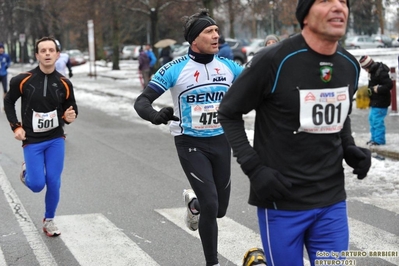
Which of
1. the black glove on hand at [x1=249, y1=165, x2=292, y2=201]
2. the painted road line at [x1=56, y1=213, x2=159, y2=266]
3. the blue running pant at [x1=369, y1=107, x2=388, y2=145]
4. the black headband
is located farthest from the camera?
the blue running pant at [x1=369, y1=107, x2=388, y2=145]

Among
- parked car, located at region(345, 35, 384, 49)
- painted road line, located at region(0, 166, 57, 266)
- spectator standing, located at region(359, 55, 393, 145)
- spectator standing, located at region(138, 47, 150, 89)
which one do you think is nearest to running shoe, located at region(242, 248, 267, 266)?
painted road line, located at region(0, 166, 57, 266)

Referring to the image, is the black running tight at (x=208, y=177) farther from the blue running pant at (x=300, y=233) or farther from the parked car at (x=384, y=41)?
the parked car at (x=384, y=41)

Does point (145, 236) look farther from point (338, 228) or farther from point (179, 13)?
point (179, 13)

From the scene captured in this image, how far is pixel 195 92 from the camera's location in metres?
5.79

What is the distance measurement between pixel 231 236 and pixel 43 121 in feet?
6.98

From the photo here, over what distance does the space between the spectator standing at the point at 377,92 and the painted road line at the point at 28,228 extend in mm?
6111

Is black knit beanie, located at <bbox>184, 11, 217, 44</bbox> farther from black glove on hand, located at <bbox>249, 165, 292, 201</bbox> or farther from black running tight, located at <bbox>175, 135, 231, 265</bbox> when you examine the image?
black glove on hand, located at <bbox>249, 165, 292, 201</bbox>

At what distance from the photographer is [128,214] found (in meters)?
8.03

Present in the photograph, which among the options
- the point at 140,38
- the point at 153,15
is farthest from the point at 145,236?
the point at 140,38

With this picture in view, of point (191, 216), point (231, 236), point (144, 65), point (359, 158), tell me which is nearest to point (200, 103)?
point (191, 216)

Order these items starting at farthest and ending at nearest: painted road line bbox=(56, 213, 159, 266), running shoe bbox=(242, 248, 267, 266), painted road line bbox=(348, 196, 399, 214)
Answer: painted road line bbox=(348, 196, 399, 214), painted road line bbox=(56, 213, 159, 266), running shoe bbox=(242, 248, 267, 266)

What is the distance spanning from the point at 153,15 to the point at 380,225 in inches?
1219

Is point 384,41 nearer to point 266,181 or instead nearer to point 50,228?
point 50,228

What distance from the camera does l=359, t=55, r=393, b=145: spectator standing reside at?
12.1m
